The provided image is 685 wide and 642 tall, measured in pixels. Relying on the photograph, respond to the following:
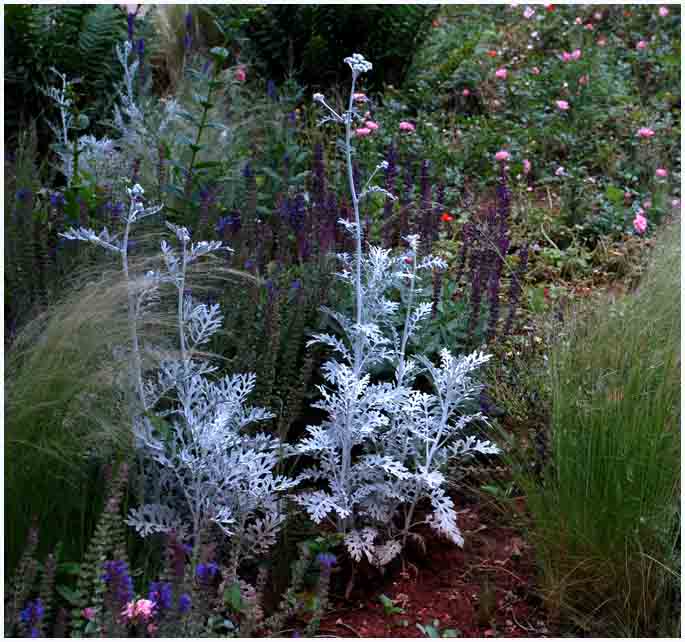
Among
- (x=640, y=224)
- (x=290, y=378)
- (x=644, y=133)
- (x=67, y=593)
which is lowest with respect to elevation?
(x=67, y=593)

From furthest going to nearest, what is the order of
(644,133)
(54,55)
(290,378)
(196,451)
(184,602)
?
(644,133) < (54,55) < (290,378) < (196,451) < (184,602)

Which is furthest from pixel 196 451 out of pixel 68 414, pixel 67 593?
pixel 67 593

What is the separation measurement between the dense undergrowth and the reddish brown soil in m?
0.10

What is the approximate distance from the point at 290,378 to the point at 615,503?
1164 millimetres

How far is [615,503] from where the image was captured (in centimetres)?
245

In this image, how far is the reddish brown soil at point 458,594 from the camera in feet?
8.50

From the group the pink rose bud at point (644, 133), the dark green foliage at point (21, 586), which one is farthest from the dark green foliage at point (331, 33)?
the dark green foliage at point (21, 586)

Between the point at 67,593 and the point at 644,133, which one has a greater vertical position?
the point at 644,133

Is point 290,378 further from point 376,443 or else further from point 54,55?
point 54,55

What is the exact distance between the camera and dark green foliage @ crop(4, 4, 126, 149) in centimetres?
552

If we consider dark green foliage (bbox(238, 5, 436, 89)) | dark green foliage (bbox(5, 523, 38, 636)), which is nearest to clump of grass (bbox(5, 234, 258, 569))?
dark green foliage (bbox(5, 523, 38, 636))

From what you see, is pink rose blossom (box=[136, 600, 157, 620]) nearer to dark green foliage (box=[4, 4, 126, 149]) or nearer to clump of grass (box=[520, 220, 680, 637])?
clump of grass (box=[520, 220, 680, 637])

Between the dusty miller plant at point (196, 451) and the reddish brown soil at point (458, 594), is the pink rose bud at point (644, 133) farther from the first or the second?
the dusty miller plant at point (196, 451)

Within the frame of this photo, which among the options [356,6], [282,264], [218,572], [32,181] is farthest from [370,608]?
[356,6]
